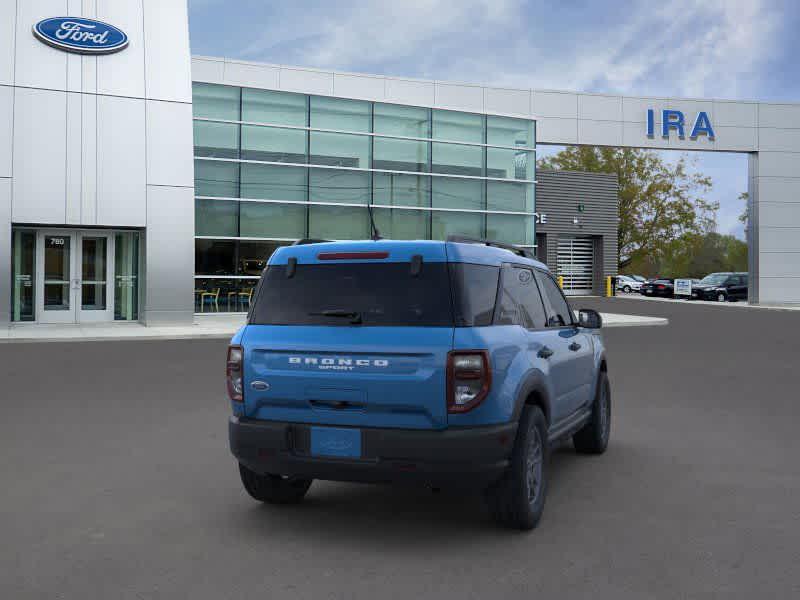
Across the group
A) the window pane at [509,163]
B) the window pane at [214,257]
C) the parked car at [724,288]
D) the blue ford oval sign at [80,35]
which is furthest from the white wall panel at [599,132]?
the blue ford oval sign at [80,35]

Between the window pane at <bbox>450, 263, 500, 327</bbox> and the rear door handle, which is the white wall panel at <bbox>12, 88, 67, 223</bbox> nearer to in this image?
the rear door handle

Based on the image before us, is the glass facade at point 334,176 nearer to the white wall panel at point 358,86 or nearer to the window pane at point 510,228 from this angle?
the window pane at point 510,228

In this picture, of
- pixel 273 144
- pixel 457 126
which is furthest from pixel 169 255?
pixel 457 126

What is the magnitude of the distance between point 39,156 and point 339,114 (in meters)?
10.4

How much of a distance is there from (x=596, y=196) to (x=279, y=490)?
52041 mm

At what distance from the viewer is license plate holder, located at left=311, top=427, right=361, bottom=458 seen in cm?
491

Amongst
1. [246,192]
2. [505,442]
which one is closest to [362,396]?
[505,442]

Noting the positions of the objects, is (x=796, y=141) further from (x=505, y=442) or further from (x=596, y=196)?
(x=505, y=442)

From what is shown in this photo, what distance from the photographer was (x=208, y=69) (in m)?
33.7

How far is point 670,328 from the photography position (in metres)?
25.5

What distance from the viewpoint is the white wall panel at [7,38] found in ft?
76.2

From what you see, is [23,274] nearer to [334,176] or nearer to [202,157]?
[202,157]

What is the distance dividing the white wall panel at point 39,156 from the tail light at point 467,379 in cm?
2125

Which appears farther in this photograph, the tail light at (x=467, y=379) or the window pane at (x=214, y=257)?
the window pane at (x=214, y=257)
